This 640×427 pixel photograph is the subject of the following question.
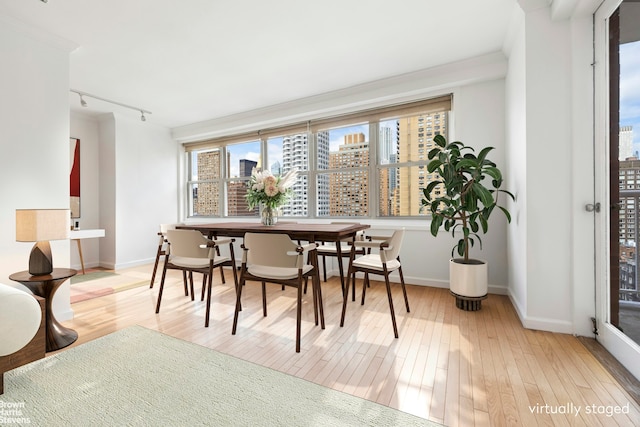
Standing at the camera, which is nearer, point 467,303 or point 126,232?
point 467,303

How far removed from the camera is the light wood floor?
4.74 feet

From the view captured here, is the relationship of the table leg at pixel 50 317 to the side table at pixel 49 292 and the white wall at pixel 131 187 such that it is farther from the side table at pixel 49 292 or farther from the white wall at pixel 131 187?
the white wall at pixel 131 187

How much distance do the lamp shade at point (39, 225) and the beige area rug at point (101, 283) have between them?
148 cm

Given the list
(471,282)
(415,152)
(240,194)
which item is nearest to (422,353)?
(471,282)

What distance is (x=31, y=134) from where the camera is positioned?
246 centimetres

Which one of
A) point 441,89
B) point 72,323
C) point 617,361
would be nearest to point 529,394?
point 617,361

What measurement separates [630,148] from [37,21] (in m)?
4.66

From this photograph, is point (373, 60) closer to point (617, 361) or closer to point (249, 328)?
point (249, 328)

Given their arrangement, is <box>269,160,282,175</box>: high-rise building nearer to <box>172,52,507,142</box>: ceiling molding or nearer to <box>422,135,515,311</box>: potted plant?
<box>172,52,507,142</box>: ceiling molding

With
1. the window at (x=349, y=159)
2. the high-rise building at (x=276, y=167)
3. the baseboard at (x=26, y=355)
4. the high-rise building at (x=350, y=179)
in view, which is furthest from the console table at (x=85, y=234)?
the high-rise building at (x=350, y=179)

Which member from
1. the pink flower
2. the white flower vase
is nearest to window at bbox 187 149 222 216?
the white flower vase

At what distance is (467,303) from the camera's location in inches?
111

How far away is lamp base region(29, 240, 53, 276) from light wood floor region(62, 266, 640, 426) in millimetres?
605

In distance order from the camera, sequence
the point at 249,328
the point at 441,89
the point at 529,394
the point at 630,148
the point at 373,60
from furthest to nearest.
→ the point at 441,89 < the point at 373,60 < the point at 249,328 < the point at 630,148 < the point at 529,394
